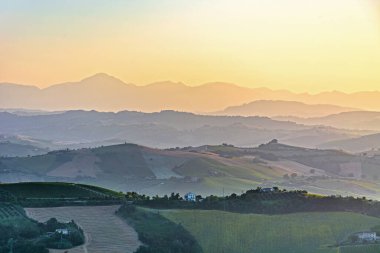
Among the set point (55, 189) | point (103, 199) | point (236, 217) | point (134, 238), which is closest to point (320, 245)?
point (236, 217)

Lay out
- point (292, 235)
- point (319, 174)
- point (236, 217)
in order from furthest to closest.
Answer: point (319, 174) → point (236, 217) → point (292, 235)

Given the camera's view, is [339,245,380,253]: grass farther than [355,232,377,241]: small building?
No

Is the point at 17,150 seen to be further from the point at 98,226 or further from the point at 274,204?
the point at 98,226

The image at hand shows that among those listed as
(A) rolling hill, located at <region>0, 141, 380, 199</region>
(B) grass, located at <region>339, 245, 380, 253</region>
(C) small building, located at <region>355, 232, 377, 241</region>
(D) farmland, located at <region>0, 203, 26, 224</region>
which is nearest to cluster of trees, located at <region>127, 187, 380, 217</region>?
(C) small building, located at <region>355, 232, 377, 241</region>

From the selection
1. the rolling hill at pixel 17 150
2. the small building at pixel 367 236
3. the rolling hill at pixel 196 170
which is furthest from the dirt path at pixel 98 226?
the rolling hill at pixel 17 150

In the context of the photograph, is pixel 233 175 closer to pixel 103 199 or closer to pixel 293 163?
pixel 293 163

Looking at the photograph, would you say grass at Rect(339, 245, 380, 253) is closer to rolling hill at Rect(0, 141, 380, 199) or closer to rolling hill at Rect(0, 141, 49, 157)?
rolling hill at Rect(0, 141, 380, 199)
